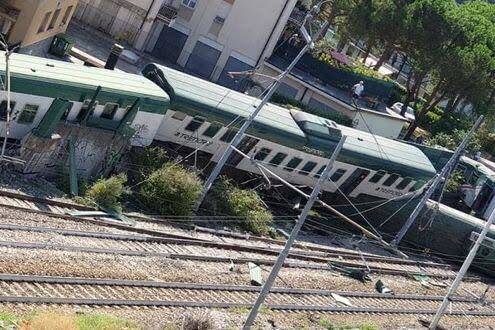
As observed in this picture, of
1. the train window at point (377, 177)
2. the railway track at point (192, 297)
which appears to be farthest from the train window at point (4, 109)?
the train window at point (377, 177)

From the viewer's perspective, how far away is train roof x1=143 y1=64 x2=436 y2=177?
33875 millimetres

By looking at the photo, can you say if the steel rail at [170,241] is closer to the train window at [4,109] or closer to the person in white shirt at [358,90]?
the train window at [4,109]

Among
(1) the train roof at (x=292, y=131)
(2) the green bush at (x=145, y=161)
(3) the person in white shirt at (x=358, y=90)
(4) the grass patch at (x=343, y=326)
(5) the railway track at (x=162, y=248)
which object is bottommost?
(5) the railway track at (x=162, y=248)

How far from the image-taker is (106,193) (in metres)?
29.2

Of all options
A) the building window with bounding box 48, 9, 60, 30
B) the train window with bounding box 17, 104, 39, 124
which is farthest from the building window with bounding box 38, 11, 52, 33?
the train window with bounding box 17, 104, 39, 124

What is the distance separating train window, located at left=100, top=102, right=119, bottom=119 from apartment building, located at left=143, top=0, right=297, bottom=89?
63.4ft

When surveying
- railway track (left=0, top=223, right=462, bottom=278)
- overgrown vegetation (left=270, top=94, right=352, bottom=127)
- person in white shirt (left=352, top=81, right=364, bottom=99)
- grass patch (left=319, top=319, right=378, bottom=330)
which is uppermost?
person in white shirt (left=352, top=81, right=364, bottom=99)

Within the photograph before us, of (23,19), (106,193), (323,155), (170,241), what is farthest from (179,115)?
(23,19)

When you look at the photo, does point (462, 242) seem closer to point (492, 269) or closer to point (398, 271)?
point (492, 269)

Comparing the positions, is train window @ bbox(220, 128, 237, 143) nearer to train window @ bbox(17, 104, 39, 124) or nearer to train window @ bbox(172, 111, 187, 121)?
train window @ bbox(172, 111, 187, 121)

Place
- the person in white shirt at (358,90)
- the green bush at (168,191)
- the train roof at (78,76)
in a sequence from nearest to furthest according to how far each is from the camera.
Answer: the train roof at (78,76)
the green bush at (168,191)
the person in white shirt at (358,90)

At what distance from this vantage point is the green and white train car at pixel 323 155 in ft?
111

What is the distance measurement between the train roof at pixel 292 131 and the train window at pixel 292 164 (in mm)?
753

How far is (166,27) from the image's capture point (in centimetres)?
5012
